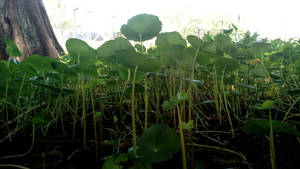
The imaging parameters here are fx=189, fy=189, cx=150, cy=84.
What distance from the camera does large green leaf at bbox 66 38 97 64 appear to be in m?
0.64

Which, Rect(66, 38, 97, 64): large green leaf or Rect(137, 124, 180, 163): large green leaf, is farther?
Rect(66, 38, 97, 64): large green leaf

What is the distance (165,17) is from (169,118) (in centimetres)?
2227

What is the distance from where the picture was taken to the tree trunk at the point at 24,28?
2201mm

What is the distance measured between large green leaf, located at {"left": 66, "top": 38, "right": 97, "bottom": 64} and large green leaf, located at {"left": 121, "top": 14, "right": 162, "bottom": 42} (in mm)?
146

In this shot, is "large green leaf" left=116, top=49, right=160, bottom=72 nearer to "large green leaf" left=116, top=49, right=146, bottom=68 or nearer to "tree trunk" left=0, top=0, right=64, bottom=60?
"large green leaf" left=116, top=49, right=146, bottom=68

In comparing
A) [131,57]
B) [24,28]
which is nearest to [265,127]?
[131,57]

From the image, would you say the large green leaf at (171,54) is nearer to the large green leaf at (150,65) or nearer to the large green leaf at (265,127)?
the large green leaf at (150,65)

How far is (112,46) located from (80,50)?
0.11m

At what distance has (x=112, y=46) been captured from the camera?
680 millimetres

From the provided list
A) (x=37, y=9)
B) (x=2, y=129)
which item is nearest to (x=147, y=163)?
(x=2, y=129)

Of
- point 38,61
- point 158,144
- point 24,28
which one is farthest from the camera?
point 24,28

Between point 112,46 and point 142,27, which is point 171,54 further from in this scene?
point 112,46

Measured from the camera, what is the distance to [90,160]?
21.5 inches

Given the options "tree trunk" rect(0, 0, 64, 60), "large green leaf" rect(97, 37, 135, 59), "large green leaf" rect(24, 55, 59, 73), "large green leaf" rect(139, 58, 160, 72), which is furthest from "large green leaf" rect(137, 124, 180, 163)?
"tree trunk" rect(0, 0, 64, 60)
